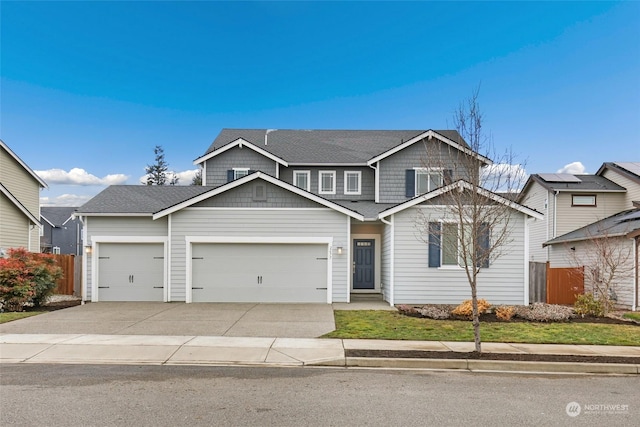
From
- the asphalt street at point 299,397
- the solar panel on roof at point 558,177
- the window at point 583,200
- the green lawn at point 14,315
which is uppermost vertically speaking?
the solar panel on roof at point 558,177

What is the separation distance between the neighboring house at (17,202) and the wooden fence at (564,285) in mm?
22708

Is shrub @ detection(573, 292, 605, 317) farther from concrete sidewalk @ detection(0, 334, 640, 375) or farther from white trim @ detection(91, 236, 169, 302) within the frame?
white trim @ detection(91, 236, 169, 302)

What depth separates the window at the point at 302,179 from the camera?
22.3 m

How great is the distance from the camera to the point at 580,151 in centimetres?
2456

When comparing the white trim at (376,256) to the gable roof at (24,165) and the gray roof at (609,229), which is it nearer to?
the gray roof at (609,229)

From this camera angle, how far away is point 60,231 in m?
51.6

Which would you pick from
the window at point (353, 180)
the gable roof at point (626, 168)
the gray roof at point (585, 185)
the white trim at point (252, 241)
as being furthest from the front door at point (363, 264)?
the gable roof at point (626, 168)

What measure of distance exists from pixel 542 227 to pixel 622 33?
33.1 ft

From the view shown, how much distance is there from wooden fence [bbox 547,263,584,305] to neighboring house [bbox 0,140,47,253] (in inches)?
894

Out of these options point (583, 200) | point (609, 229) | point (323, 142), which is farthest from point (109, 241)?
point (583, 200)

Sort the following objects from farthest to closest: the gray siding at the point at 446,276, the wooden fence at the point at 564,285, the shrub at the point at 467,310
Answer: the wooden fence at the point at 564,285 → the gray siding at the point at 446,276 → the shrub at the point at 467,310

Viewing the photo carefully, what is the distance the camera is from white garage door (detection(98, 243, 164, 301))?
1717 cm

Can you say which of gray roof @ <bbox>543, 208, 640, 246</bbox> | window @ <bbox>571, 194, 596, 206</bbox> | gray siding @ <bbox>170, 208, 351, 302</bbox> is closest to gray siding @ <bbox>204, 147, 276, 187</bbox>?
gray siding @ <bbox>170, 208, 351, 302</bbox>

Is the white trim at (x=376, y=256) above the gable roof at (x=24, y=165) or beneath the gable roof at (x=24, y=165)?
beneath
